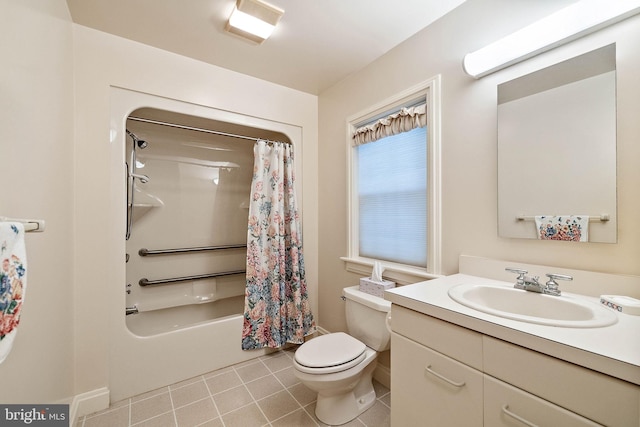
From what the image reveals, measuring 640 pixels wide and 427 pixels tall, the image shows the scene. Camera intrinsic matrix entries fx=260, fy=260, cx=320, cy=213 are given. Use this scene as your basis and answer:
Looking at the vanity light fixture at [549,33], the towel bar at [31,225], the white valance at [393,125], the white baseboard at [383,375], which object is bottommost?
the white baseboard at [383,375]

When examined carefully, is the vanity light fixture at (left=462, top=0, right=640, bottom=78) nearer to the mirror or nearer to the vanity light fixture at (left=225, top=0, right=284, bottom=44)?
the mirror

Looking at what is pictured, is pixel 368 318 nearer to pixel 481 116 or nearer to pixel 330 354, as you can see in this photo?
pixel 330 354

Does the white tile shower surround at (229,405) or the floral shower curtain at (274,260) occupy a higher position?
the floral shower curtain at (274,260)

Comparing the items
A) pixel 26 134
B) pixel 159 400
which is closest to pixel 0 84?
pixel 26 134

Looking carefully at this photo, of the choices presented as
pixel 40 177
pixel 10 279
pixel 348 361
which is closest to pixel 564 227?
pixel 348 361

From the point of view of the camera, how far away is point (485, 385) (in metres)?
0.82

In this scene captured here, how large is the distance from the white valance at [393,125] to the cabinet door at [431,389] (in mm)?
1247

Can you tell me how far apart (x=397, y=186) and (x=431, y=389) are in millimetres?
1235

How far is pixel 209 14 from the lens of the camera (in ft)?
4.96

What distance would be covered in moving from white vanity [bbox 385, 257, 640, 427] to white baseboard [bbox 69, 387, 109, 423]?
5.68 feet

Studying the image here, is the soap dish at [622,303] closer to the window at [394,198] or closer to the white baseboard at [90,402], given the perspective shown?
the window at [394,198]

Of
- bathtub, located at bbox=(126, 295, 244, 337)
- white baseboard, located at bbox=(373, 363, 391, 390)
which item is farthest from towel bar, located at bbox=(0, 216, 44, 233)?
white baseboard, located at bbox=(373, 363, 391, 390)

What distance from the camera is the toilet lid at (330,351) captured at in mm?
1402

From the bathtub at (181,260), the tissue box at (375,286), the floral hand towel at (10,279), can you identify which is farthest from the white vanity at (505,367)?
the bathtub at (181,260)
